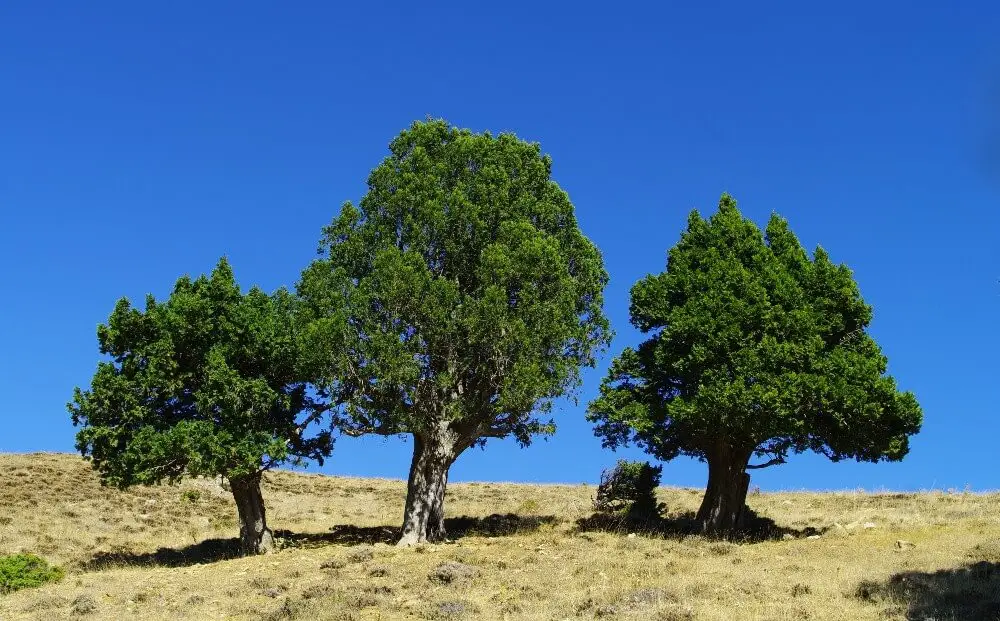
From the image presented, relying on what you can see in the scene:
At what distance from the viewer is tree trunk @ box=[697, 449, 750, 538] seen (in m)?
33.0

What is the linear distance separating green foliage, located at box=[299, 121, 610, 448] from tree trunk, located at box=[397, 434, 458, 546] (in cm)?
91

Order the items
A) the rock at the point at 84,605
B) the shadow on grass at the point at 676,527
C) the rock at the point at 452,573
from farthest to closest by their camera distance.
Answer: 1. the shadow on grass at the point at 676,527
2. the rock at the point at 452,573
3. the rock at the point at 84,605

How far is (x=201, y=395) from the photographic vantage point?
29.1 metres

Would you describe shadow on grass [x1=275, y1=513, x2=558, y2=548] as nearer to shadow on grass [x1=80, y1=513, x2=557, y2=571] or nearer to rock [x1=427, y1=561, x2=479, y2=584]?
shadow on grass [x1=80, y1=513, x2=557, y2=571]

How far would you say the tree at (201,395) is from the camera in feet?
94.3

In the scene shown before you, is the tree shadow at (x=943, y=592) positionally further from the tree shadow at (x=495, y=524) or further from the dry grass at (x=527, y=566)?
the tree shadow at (x=495, y=524)

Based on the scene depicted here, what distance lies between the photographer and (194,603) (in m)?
22.4

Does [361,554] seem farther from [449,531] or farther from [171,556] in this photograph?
[171,556]

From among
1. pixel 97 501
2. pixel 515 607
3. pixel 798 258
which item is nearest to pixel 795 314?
pixel 798 258

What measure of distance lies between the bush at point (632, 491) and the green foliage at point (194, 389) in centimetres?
1334

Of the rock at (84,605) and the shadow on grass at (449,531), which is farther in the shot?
the shadow on grass at (449,531)

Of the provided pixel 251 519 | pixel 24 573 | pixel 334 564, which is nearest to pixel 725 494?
pixel 334 564

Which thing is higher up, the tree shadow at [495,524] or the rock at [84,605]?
the tree shadow at [495,524]

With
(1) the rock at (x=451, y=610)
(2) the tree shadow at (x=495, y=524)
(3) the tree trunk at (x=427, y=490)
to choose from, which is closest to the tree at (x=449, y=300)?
(3) the tree trunk at (x=427, y=490)
